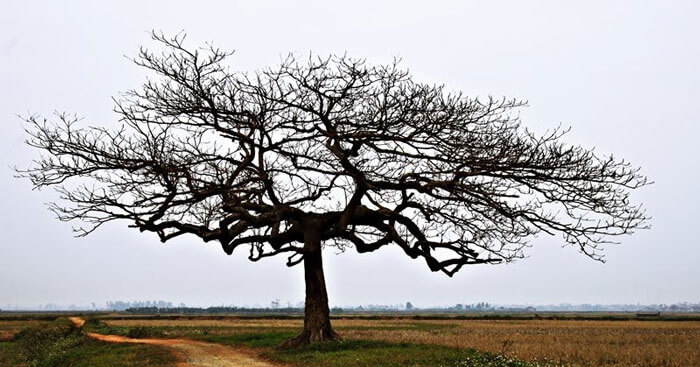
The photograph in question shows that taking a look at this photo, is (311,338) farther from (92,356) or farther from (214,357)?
(92,356)

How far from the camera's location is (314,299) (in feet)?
73.7

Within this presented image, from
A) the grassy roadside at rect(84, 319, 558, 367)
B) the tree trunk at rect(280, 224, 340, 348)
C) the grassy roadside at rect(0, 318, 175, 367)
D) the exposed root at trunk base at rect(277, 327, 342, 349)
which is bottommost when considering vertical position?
the grassy roadside at rect(0, 318, 175, 367)

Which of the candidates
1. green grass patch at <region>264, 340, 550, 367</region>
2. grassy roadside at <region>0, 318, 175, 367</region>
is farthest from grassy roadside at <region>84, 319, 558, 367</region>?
grassy roadside at <region>0, 318, 175, 367</region>

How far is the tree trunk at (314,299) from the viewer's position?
21984mm

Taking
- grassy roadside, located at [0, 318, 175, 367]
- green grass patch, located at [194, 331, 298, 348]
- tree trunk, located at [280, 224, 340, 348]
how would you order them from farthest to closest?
1. green grass patch, located at [194, 331, 298, 348]
2. tree trunk, located at [280, 224, 340, 348]
3. grassy roadside, located at [0, 318, 175, 367]

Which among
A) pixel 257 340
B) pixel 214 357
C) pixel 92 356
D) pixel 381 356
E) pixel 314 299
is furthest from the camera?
pixel 257 340

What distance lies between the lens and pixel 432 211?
70.1 feet

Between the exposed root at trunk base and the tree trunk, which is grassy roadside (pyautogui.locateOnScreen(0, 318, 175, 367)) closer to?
the exposed root at trunk base

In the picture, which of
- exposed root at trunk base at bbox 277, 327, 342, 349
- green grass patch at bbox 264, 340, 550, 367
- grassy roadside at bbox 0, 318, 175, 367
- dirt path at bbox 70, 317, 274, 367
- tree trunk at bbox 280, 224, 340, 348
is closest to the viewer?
green grass patch at bbox 264, 340, 550, 367

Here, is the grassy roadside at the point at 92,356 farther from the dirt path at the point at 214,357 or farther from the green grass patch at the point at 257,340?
the green grass patch at the point at 257,340

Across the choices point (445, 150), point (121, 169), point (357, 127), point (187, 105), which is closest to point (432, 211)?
point (445, 150)

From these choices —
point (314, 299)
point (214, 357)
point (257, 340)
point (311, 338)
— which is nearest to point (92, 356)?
point (214, 357)

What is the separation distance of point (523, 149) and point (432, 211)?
4.11 meters

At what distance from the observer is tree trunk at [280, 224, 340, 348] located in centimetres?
2198
